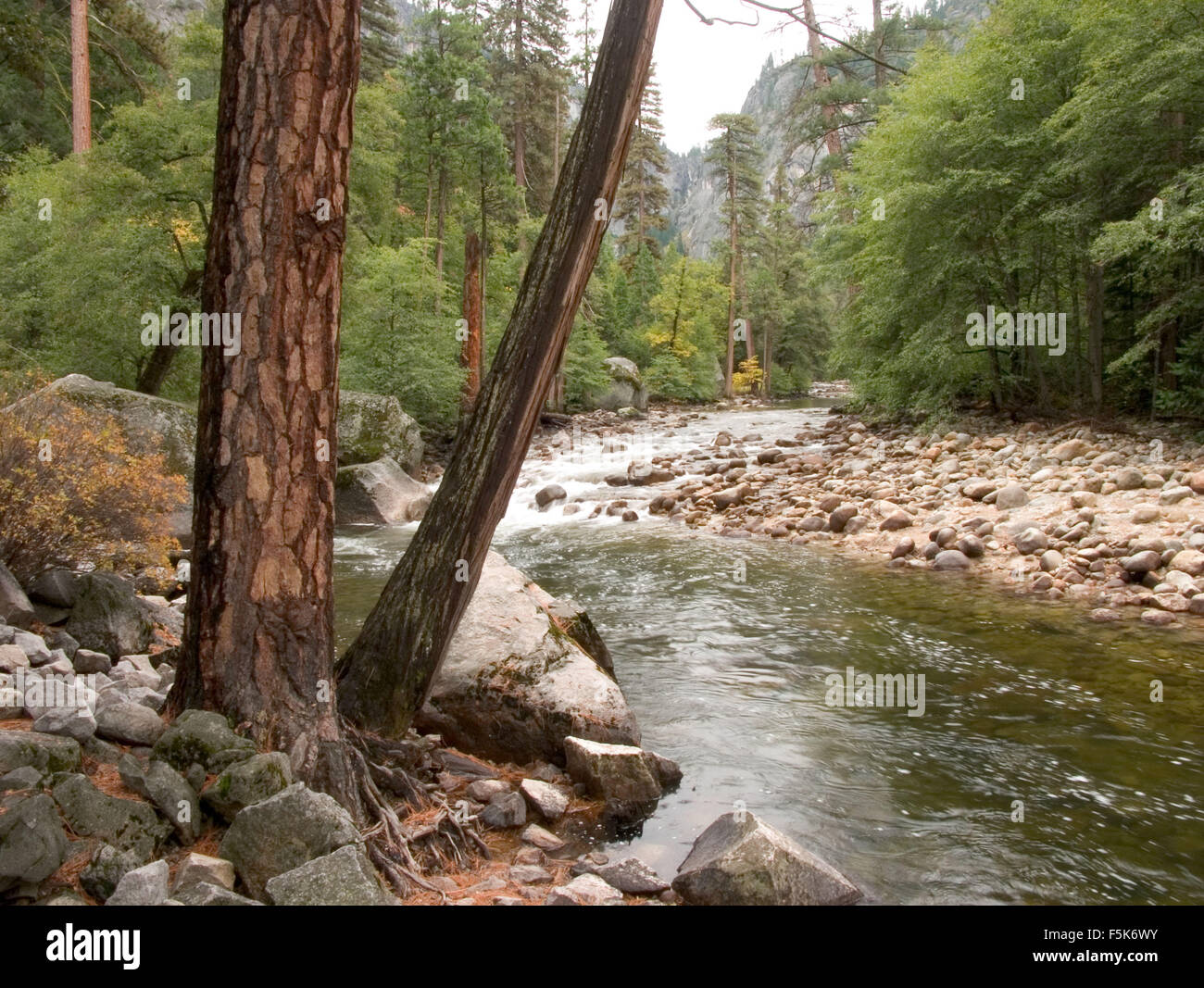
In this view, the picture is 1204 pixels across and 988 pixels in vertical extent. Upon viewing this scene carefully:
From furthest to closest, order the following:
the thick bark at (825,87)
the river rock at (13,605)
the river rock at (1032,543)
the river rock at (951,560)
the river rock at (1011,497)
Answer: the thick bark at (825,87), the river rock at (1011,497), the river rock at (951,560), the river rock at (1032,543), the river rock at (13,605)

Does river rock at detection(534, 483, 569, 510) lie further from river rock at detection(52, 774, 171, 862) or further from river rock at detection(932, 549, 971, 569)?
river rock at detection(52, 774, 171, 862)

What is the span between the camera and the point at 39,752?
2650 mm

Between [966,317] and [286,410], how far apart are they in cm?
1469

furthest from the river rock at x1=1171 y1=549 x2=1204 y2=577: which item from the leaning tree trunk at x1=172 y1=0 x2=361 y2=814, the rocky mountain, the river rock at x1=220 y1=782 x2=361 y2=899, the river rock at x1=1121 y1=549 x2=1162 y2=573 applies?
the rocky mountain

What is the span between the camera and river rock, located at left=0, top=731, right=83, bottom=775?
2.58m

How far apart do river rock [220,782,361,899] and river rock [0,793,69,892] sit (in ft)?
1.53

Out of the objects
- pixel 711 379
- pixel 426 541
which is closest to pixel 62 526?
pixel 426 541

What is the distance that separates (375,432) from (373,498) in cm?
274

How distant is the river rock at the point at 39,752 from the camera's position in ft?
8.47

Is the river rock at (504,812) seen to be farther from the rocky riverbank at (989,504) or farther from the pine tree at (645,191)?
the pine tree at (645,191)

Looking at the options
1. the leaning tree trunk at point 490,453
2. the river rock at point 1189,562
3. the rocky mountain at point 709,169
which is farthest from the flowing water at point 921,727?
the rocky mountain at point 709,169

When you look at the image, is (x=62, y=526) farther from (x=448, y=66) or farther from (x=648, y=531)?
(x=448, y=66)

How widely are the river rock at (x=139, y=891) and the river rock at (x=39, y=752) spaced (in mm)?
615

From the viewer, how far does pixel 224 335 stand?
2898mm
